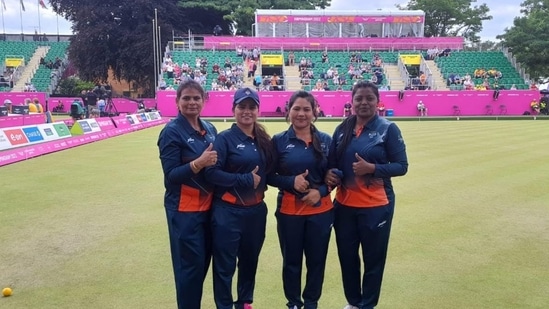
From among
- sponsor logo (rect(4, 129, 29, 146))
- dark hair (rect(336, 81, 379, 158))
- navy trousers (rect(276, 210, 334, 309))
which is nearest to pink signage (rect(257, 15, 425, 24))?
sponsor logo (rect(4, 129, 29, 146))

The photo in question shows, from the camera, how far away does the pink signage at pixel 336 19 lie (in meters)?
44.7

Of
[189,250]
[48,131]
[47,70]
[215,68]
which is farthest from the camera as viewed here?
[47,70]

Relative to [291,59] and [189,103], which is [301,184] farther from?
[291,59]

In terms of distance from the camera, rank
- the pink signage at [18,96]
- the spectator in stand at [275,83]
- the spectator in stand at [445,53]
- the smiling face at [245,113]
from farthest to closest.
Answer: the spectator in stand at [445,53]
the pink signage at [18,96]
the spectator in stand at [275,83]
the smiling face at [245,113]

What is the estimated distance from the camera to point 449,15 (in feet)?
182

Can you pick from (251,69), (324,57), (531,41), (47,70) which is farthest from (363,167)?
(47,70)

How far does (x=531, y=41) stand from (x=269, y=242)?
43.8m

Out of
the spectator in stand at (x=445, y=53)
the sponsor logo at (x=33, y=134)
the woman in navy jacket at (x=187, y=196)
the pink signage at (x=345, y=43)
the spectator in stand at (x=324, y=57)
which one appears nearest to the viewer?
the woman in navy jacket at (x=187, y=196)

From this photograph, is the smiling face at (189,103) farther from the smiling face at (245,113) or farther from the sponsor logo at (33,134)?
the sponsor logo at (33,134)

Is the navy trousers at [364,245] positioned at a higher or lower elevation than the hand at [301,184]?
lower

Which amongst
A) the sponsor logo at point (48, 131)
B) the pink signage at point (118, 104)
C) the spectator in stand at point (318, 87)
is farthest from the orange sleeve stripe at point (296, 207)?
the pink signage at point (118, 104)

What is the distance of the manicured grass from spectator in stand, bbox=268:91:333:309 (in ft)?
1.95

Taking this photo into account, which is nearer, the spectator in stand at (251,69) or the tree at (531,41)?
the spectator in stand at (251,69)

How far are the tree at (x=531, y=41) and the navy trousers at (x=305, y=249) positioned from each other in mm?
44180
